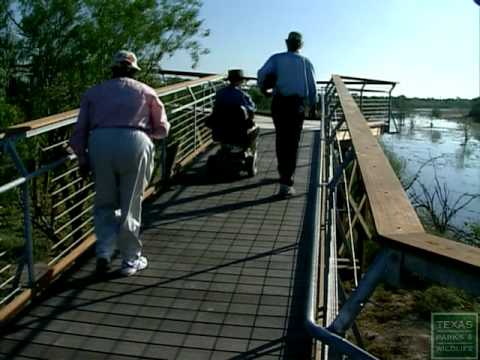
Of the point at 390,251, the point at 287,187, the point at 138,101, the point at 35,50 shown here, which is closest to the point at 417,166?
the point at 35,50

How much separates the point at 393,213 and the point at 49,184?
758cm

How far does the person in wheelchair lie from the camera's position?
6488 millimetres

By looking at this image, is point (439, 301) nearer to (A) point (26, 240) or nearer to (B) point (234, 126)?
(B) point (234, 126)

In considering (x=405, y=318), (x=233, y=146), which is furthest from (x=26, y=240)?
(x=405, y=318)

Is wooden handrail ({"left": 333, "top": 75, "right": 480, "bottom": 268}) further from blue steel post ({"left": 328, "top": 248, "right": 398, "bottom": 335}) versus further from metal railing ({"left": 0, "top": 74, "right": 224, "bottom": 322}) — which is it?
metal railing ({"left": 0, "top": 74, "right": 224, "bottom": 322})

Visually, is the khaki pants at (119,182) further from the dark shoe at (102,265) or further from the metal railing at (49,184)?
the metal railing at (49,184)

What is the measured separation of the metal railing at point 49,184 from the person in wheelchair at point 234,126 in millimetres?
471

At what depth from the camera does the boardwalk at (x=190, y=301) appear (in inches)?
122

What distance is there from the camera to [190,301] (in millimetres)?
3668

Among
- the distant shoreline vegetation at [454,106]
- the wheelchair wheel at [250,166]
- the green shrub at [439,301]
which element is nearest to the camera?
the wheelchair wheel at [250,166]

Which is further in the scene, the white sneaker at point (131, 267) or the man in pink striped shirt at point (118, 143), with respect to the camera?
the white sneaker at point (131, 267)

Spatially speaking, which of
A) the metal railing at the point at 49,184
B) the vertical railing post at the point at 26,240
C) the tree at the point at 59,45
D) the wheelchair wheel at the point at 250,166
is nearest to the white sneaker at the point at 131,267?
the metal railing at the point at 49,184

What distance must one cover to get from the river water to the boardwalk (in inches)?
426

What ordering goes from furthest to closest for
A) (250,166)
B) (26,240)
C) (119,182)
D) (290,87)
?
(250,166), (290,87), (119,182), (26,240)
